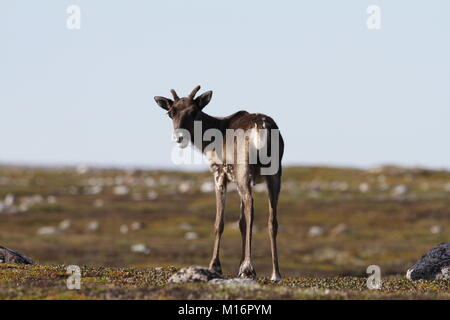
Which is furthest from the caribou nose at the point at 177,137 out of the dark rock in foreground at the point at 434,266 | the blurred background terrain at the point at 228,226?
the blurred background terrain at the point at 228,226

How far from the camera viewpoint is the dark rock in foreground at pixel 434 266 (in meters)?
29.4

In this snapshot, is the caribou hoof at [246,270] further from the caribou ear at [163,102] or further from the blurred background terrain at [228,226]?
the blurred background terrain at [228,226]

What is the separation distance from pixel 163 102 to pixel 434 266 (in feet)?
43.5

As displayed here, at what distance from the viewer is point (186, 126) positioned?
24.8 m

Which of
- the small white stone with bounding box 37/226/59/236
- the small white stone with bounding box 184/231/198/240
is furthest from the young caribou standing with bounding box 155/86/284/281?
the small white stone with bounding box 37/226/59/236

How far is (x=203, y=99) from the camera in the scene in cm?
2503

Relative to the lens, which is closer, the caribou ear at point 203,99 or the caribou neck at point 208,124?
the caribou ear at point 203,99

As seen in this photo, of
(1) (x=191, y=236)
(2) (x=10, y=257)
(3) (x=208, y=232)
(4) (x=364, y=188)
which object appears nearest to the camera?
(2) (x=10, y=257)

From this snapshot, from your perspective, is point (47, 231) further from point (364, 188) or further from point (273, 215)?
point (273, 215)

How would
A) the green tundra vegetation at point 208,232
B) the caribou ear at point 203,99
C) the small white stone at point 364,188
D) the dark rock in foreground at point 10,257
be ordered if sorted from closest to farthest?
the caribou ear at point 203,99 → the green tundra vegetation at point 208,232 → the dark rock in foreground at point 10,257 → the small white stone at point 364,188

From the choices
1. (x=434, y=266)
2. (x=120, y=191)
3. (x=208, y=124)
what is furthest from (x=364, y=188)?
(x=208, y=124)

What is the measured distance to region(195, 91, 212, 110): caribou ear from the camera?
24969 millimetres

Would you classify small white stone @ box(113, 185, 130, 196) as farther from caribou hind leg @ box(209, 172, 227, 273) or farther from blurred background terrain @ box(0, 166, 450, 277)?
caribou hind leg @ box(209, 172, 227, 273)
